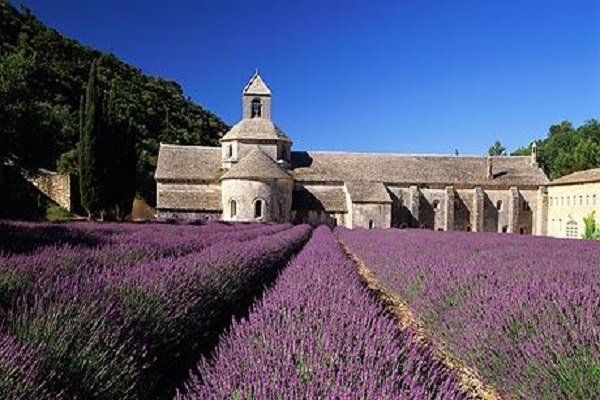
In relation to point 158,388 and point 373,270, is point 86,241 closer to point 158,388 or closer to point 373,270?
point 158,388

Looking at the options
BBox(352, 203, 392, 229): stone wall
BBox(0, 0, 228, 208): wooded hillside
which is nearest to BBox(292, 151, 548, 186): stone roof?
BBox(352, 203, 392, 229): stone wall

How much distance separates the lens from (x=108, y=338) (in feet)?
10.1

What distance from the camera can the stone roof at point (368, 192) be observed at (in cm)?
3831

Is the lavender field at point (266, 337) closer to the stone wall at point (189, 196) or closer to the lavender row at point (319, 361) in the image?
the lavender row at point (319, 361)

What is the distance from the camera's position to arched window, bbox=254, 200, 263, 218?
35.6 metres

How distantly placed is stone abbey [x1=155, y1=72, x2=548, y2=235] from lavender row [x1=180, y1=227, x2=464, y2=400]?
32.3m

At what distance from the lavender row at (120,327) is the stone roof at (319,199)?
33191 mm

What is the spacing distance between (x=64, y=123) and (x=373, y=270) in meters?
29.8

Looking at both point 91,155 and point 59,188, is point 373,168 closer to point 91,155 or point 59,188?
point 59,188

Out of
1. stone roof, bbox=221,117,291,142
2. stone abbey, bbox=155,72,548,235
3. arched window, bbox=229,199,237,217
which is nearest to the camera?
arched window, bbox=229,199,237,217

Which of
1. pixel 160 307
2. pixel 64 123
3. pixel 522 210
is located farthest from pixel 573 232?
pixel 160 307

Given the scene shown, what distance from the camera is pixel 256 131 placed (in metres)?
41.0

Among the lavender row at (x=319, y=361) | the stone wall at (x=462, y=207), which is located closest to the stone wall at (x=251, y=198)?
the stone wall at (x=462, y=207)

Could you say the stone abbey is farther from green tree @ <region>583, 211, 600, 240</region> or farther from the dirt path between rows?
the dirt path between rows
